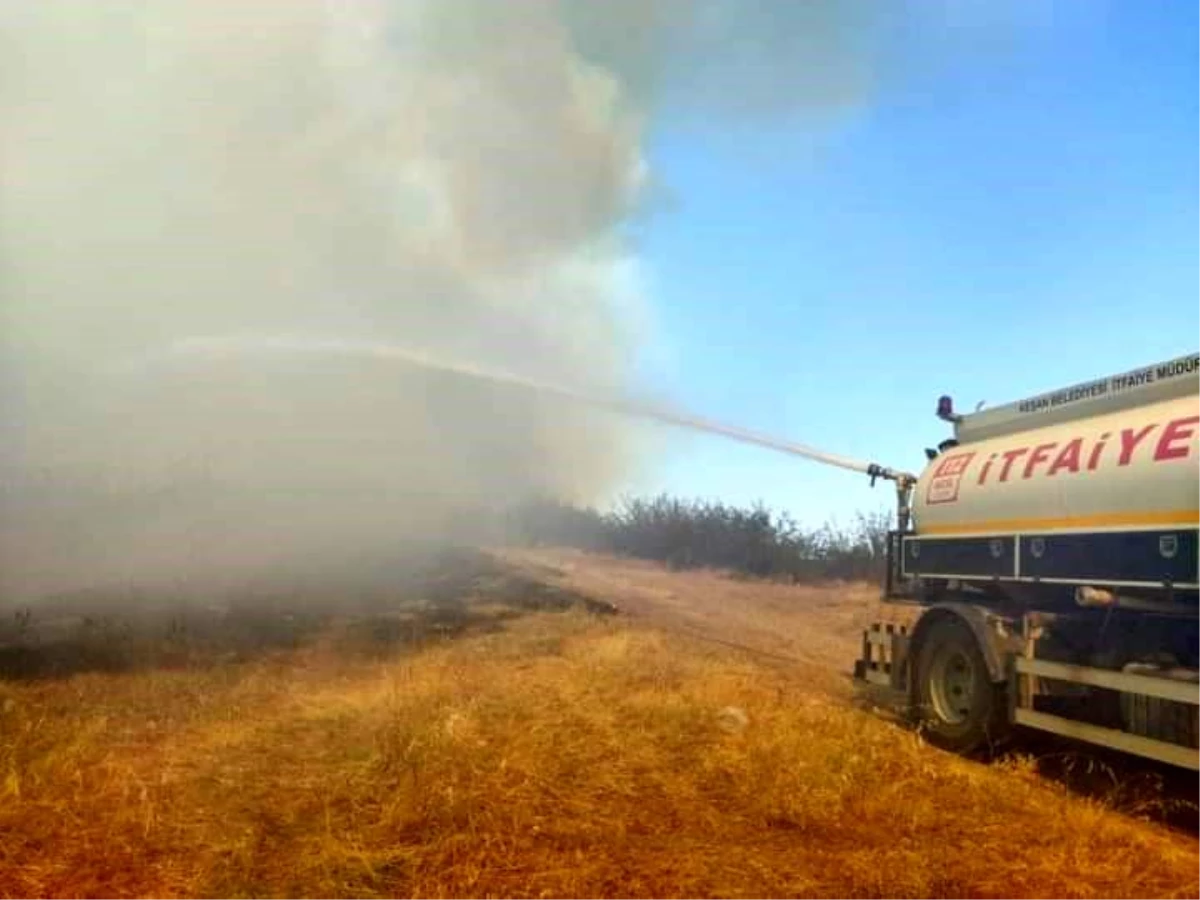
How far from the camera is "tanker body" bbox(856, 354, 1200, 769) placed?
24.9 ft

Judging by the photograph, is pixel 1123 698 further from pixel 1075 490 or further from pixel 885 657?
pixel 885 657

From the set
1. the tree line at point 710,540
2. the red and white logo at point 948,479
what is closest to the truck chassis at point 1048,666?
the red and white logo at point 948,479

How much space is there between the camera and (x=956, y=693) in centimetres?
982

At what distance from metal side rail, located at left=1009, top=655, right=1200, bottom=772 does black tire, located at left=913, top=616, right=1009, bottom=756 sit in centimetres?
23

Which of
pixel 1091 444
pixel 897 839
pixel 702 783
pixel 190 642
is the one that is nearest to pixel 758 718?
pixel 702 783

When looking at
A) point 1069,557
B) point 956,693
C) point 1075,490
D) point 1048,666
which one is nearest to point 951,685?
point 956,693

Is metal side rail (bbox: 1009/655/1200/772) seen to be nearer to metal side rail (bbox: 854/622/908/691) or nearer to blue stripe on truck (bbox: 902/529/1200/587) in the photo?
blue stripe on truck (bbox: 902/529/1200/587)

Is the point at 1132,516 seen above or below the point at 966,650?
above

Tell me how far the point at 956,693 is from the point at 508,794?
5.25 metres

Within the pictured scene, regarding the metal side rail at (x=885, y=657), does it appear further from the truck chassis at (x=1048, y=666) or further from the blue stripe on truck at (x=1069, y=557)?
the blue stripe on truck at (x=1069, y=557)

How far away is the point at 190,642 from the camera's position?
12.7 m

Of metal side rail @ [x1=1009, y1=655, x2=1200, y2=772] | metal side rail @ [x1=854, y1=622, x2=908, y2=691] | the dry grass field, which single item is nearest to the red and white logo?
metal side rail @ [x1=854, y1=622, x2=908, y2=691]

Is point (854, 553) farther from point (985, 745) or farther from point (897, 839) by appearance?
point (897, 839)

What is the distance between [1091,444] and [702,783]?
4.17 m
